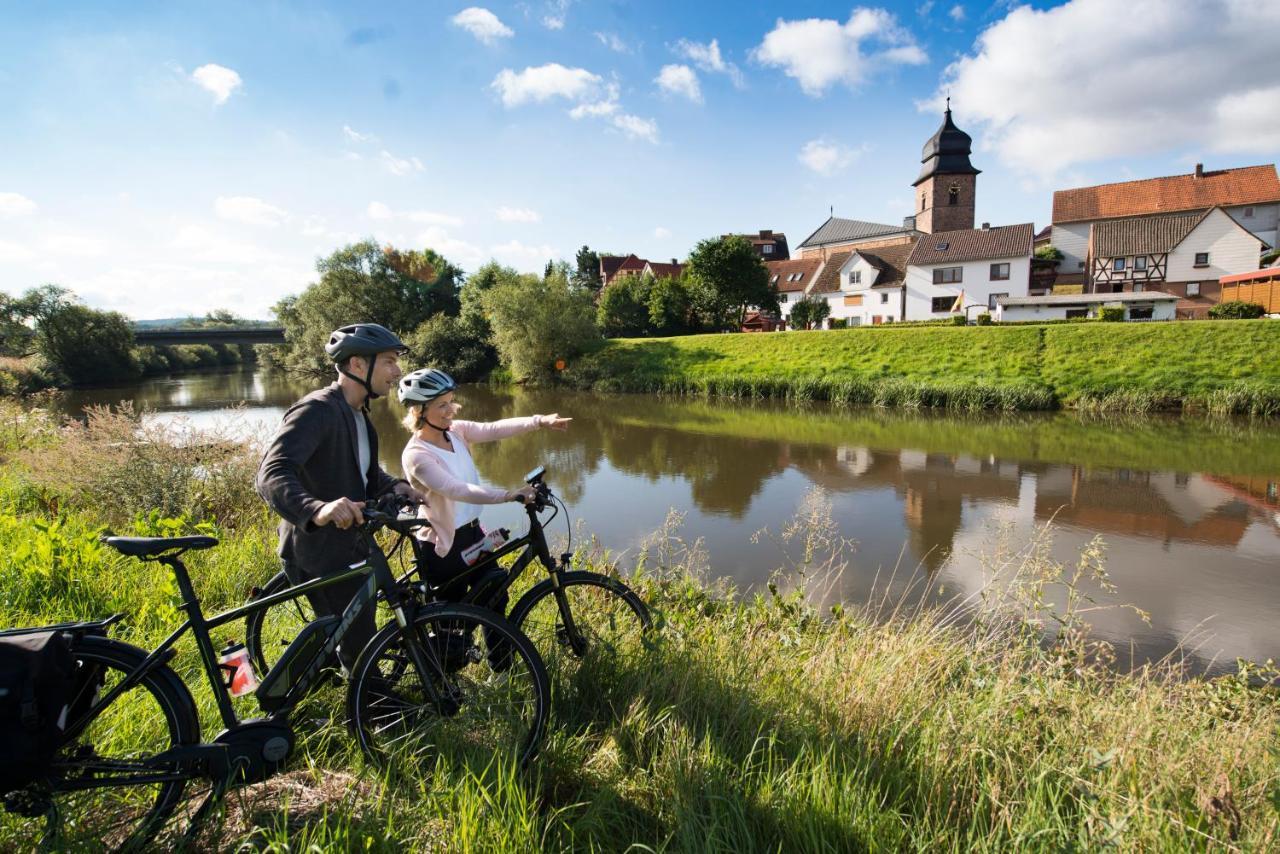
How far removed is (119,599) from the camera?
12.8ft

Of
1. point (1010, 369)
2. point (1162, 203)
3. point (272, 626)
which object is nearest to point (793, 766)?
point (272, 626)

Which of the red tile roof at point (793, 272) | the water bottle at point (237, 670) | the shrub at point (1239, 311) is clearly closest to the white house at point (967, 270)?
the red tile roof at point (793, 272)

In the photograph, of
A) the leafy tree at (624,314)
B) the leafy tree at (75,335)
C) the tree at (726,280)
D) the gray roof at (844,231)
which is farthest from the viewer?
the gray roof at (844,231)

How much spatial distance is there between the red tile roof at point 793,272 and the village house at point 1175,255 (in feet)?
68.1

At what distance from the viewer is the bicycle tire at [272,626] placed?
3219 millimetres

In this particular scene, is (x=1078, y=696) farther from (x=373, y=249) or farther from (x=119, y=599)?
(x=373, y=249)

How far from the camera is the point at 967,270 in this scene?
42594 millimetres

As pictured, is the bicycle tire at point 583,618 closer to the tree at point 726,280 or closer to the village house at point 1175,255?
the tree at point 726,280

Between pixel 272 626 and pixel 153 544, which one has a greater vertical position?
pixel 153 544

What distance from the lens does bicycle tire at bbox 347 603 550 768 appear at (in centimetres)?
251

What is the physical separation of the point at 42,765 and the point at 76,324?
4442cm

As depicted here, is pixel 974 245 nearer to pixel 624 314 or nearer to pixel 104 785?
pixel 624 314

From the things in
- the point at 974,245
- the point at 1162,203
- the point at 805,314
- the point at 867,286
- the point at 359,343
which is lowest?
the point at 359,343

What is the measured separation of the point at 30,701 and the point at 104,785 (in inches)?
16.8
